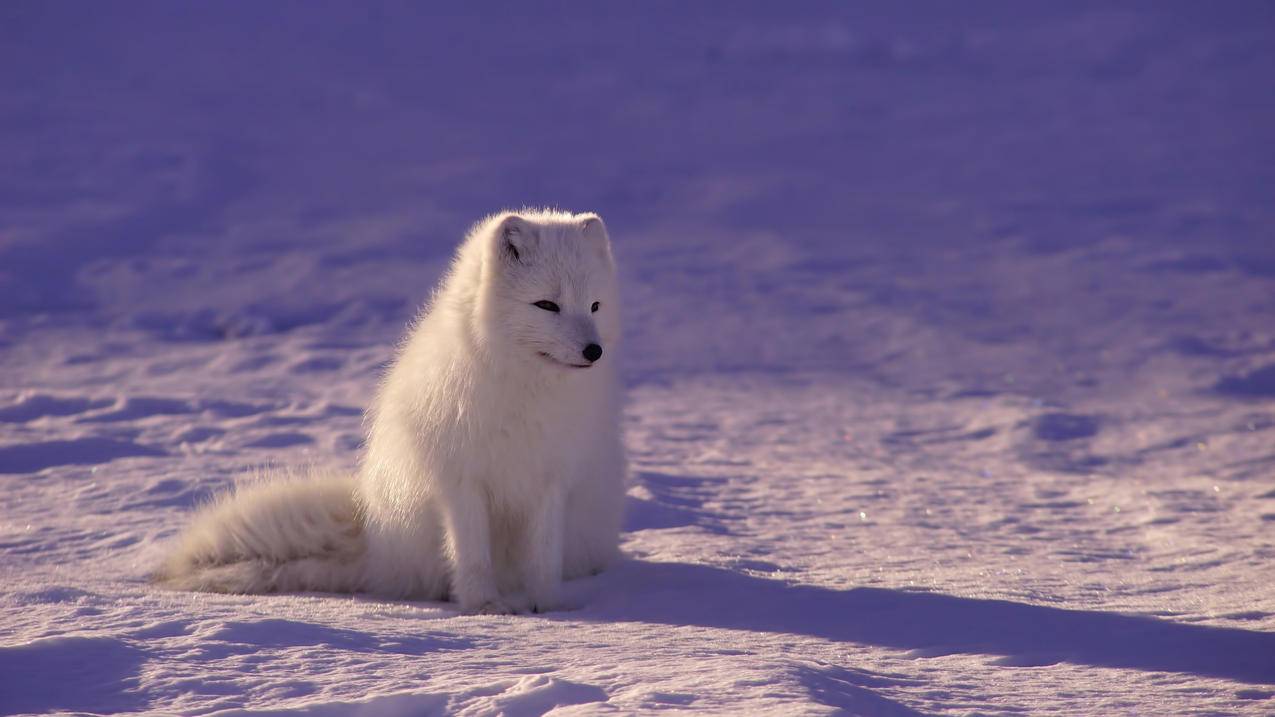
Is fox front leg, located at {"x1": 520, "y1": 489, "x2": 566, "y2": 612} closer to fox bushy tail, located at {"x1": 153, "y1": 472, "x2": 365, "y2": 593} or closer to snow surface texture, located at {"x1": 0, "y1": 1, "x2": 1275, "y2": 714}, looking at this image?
snow surface texture, located at {"x1": 0, "y1": 1, "x2": 1275, "y2": 714}

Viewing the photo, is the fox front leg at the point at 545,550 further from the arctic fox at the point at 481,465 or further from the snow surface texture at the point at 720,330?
the snow surface texture at the point at 720,330

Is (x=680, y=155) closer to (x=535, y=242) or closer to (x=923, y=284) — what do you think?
(x=923, y=284)

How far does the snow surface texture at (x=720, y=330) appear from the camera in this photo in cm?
305

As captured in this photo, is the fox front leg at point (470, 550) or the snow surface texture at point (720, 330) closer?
the snow surface texture at point (720, 330)

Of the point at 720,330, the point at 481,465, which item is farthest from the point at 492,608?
the point at 720,330

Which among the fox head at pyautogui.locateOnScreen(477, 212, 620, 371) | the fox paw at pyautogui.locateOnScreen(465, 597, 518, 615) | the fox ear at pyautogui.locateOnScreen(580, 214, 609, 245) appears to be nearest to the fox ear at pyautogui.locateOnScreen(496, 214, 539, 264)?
the fox head at pyautogui.locateOnScreen(477, 212, 620, 371)

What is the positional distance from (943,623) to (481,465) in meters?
1.41

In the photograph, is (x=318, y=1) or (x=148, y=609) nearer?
(x=148, y=609)

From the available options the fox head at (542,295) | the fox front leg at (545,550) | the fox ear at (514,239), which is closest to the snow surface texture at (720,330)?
the fox front leg at (545,550)

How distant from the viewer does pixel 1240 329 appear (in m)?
8.72

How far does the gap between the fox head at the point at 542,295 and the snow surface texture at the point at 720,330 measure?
0.79m

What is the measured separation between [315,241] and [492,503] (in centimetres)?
809

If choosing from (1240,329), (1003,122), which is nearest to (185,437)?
(1240,329)

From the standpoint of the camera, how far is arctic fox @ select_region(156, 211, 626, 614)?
146 inches
